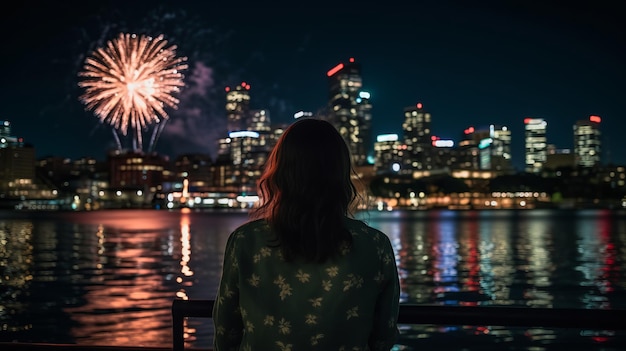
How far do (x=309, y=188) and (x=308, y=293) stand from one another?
422mm

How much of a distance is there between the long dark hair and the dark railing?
3.03 feet

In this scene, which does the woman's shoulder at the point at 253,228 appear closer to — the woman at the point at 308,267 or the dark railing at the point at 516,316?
the woman at the point at 308,267

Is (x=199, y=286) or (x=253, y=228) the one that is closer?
(x=253, y=228)

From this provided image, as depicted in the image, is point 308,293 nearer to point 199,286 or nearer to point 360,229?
point 360,229

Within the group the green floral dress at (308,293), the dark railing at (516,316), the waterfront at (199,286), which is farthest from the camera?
the waterfront at (199,286)

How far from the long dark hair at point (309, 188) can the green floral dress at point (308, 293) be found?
0.21 feet

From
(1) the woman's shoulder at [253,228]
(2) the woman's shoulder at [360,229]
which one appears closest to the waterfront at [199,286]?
(2) the woman's shoulder at [360,229]

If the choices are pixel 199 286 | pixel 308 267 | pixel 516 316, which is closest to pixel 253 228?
pixel 308 267

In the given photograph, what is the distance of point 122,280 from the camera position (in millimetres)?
25641

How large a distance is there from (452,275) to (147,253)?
738 inches

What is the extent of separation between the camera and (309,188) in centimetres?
283

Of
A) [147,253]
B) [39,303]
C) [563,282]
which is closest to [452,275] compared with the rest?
[563,282]

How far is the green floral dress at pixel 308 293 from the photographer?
2.70m

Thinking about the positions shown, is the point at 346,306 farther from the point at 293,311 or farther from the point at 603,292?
the point at 603,292
